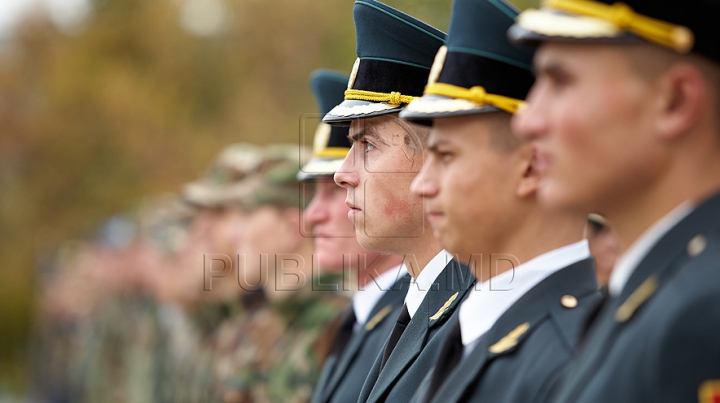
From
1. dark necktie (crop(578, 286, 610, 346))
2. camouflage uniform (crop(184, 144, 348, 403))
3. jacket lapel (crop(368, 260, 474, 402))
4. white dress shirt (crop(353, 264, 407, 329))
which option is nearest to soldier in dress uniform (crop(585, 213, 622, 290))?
white dress shirt (crop(353, 264, 407, 329))

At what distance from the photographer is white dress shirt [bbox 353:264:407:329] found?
5137mm

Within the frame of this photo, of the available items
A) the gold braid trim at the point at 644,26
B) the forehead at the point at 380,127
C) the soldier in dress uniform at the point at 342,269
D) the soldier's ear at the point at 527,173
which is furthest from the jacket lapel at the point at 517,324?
the soldier in dress uniform at the point at 342,269

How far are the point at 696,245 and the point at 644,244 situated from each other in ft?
0.41

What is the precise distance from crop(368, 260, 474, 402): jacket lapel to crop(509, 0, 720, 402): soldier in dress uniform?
1.38 metres

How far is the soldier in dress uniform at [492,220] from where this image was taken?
2.72 metres

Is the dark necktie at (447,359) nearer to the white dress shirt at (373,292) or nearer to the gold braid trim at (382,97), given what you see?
the gold braid trim at (382,97)

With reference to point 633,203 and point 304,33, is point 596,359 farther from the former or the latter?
point 304,33

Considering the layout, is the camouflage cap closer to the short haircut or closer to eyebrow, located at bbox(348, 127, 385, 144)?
eyebrow, located at bbox(348, 127, 385, 144)

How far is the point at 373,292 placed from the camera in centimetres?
528

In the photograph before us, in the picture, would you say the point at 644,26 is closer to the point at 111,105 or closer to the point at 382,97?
the point at 382,97

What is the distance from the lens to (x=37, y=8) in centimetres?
2688

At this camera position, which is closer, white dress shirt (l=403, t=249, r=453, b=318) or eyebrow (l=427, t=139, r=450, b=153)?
eyebrow (l=427, t=139, r=450, b=153)

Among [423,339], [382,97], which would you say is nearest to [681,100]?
[423,339]

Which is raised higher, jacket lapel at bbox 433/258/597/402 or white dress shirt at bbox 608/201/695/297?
white dress shirt at bbox 608/201/695/297
